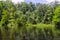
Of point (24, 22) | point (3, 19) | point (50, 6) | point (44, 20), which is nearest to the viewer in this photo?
point (3, 19)

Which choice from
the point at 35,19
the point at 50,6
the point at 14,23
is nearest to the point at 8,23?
the point at 14,23

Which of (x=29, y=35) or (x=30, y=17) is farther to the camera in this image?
(x=30, y=17)

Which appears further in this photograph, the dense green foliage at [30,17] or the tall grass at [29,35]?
the dense green foliage at [30,17]

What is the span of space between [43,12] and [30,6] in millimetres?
10623

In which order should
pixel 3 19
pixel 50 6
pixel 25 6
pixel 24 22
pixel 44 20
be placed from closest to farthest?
pixel 3 19, pixel 24 22, pixel 44 20, pixel 50 6, pixel 25 6

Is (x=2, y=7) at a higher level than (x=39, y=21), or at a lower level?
higher

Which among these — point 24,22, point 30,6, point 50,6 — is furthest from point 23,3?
point 24,22

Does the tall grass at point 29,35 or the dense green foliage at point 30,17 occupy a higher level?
the tall grass at point 29,35

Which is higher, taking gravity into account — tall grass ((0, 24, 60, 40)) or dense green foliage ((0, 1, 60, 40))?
tall grass ((0, 24, 60, 40))

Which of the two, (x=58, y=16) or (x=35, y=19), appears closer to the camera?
(x=58, y=16)

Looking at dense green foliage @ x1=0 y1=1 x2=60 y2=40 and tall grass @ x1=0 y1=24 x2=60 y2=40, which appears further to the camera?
dense green foliage @ x1=0 y1=1 x2=60 y2=40

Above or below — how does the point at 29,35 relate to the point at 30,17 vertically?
above

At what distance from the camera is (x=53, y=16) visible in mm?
60625

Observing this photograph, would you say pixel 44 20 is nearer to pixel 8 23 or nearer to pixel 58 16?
pixel 58 16
